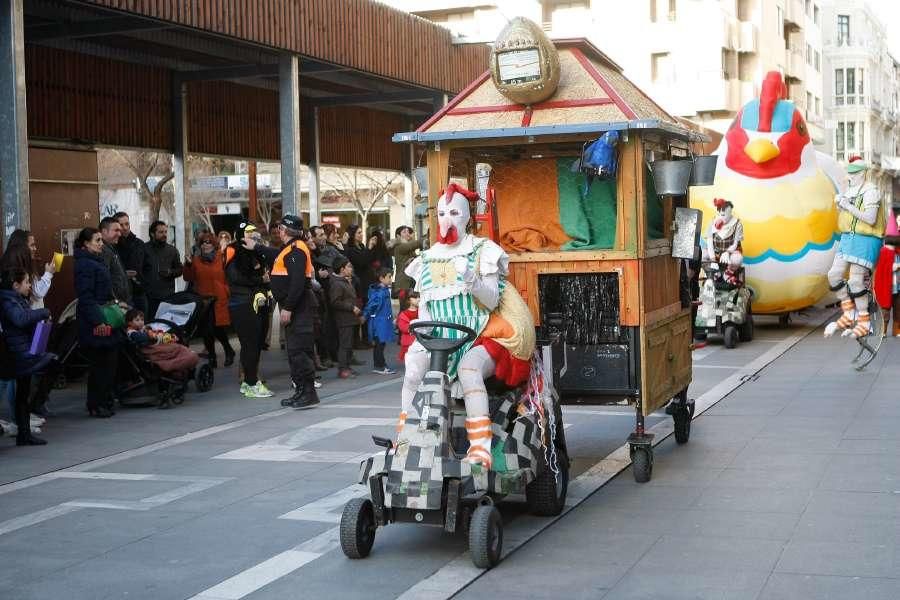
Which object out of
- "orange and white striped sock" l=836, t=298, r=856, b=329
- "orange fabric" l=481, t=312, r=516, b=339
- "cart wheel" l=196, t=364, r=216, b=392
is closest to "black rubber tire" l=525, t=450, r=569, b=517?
"orange fabric" l=481, t=312, r=516, b=339

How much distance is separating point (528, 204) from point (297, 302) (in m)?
3.44

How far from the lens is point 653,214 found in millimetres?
9398

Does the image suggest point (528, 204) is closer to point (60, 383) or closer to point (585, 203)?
point (585, 203)

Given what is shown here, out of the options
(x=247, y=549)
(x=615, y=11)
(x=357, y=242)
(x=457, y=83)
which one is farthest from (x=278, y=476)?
(x=615, y=11)

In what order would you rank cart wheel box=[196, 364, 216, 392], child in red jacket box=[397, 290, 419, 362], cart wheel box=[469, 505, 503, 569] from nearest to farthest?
cart wheel box=[469, 505, 503, 569] < child in red jacket box=[397, 290, 419, 362] < cart wheel box=[196, 364, 216, 392]

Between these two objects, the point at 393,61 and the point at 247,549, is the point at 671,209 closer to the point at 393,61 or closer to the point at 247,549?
the point at 247,549

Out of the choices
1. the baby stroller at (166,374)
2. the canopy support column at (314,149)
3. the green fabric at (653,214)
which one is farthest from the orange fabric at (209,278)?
the canopy support column at (314,149)

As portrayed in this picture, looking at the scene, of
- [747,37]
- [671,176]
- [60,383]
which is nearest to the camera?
[671,176]

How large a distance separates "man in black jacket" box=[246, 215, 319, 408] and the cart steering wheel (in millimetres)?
5313

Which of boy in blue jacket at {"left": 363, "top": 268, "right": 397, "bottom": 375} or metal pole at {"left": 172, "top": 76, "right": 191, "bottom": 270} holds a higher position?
metal pole at {"left": 172, "top": 76, "right": 191, "bottom": 270}

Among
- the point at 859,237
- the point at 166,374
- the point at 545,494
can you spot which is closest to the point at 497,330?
the point at 545,494

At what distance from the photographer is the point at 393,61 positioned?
64.8 feet

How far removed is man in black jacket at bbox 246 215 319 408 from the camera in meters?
12.0

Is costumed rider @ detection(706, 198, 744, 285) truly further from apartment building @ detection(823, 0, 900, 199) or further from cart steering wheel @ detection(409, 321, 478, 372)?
apartment building @ detection(823, 0, 900, 199)
